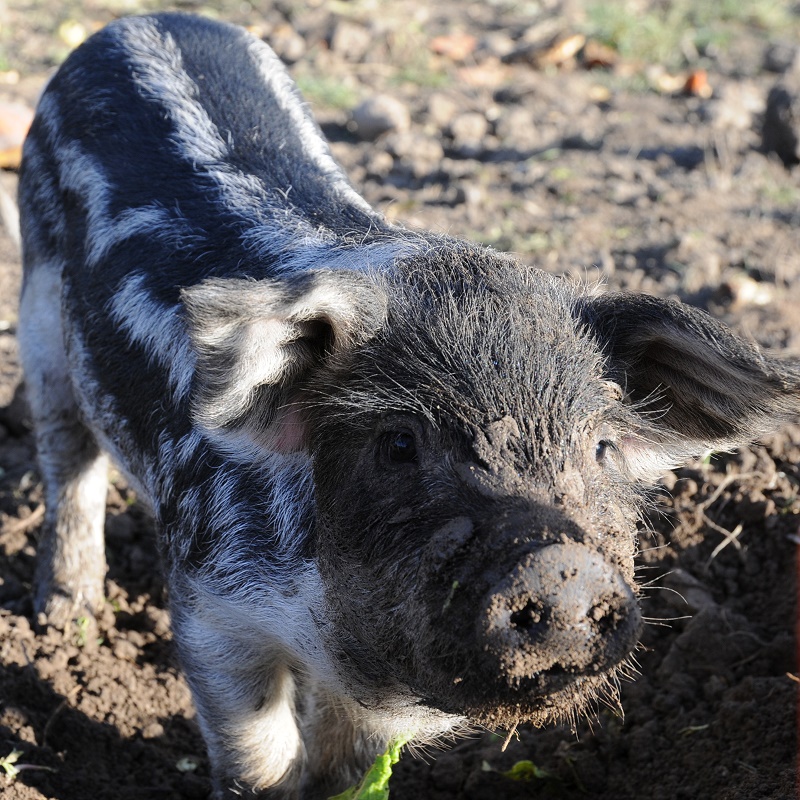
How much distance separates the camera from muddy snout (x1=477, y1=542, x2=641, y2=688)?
8.08 ft

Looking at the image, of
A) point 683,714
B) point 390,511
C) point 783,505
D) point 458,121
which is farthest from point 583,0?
point 390,511

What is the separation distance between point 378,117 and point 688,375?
6.29 meters

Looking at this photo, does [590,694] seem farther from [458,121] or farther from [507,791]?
[458,121]

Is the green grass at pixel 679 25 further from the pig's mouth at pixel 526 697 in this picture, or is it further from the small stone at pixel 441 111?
the pig's mouth at pixel 526 697

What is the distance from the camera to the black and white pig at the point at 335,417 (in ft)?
8.76

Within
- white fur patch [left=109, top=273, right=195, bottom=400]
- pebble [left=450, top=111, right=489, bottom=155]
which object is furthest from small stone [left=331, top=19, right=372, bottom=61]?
white fur patch [left=109, top=273, right=195, bottom=400]

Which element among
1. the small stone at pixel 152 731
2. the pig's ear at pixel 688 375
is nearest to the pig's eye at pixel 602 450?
the pig's ear at pixel 688 375

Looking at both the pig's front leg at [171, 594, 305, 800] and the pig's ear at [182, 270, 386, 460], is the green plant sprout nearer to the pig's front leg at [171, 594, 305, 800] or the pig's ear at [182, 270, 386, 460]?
the pig's front leg at [171, 594, 305, 800]

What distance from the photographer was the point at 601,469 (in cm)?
299

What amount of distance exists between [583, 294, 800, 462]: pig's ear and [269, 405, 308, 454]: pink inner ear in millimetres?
884

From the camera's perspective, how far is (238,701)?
366 cm

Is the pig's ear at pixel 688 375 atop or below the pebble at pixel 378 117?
atop

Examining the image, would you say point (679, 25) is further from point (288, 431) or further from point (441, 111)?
point (288, 431)

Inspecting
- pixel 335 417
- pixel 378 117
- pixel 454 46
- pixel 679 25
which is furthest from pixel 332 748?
pixel 679 25
